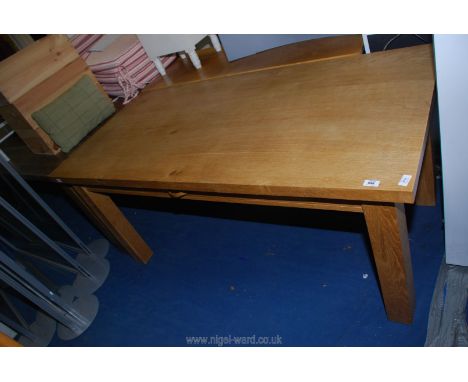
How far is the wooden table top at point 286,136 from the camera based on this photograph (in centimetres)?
87

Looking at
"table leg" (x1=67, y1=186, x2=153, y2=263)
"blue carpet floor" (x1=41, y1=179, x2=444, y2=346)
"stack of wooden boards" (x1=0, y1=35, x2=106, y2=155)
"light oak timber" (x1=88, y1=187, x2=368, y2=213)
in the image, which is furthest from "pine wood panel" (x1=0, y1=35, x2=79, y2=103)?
"blue carpet floor" (x1=41, y1=179, x2=444, y2=346)

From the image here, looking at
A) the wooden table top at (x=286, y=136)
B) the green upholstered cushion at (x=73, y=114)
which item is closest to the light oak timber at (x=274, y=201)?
the wooden table top at (x=286, y=136)

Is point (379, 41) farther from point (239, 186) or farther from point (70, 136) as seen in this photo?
point (70, 136)

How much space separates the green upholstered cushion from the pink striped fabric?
12 centimetres

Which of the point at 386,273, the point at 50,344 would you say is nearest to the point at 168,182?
the point at 386,273

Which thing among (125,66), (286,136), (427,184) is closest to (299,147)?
(286,136)

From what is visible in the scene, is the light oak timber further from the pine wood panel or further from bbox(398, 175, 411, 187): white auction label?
the pine wood panel

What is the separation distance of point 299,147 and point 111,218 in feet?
3.55

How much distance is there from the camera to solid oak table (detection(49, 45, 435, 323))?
0.87 m

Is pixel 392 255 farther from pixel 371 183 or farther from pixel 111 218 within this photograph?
pixel 111 218

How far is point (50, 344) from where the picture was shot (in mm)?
1751

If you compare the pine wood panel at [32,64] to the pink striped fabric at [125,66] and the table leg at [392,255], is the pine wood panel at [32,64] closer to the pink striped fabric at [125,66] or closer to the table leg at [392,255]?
the pink striped fabric at [125,66]

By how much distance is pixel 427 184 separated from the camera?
1.49 metres
